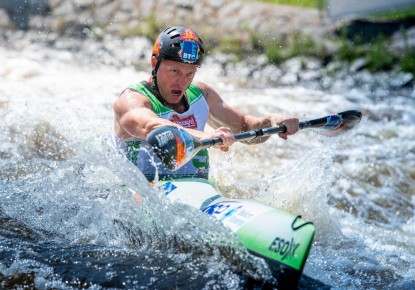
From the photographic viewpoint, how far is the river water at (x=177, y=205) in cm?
445

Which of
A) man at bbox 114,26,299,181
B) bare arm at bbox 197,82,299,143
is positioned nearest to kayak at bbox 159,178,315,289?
man at bbox 114,26,299,181

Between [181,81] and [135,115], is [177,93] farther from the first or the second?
[135,115]

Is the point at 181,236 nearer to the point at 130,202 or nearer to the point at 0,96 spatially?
the point at 130,202

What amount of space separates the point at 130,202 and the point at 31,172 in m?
1.74

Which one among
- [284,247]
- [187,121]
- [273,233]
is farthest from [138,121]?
[284,247]

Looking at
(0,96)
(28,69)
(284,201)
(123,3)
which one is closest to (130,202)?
(284,201)

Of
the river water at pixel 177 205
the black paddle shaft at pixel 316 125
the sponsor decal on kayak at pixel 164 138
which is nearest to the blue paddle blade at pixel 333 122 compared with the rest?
the black paddle shaft at pixel 316 125

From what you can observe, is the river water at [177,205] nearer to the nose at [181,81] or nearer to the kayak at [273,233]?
the kayak at [273,233]

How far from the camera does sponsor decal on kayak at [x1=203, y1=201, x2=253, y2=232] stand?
14.6ft

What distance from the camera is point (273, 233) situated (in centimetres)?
429

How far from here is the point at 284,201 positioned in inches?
241

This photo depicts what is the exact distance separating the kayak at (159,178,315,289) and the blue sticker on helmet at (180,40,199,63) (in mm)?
1175

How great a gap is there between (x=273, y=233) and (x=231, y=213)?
0.36 metres

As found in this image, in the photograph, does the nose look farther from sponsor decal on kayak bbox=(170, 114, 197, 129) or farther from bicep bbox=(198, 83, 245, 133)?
bicep bbox=(198, 83, 245, 133)
